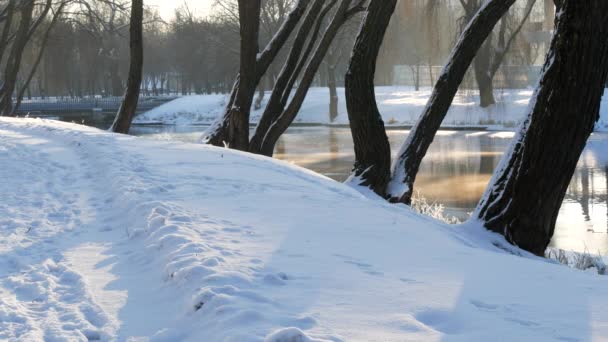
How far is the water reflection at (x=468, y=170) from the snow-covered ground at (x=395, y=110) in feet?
11.8

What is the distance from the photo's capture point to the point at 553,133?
8039 mm

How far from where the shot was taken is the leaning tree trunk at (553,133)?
301 inches

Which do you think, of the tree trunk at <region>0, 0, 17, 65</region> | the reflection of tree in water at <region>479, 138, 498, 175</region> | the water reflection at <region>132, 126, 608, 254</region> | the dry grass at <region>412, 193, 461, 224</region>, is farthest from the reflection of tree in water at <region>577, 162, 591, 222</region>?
the tree trunk at <region>0, 0, 17, 65</region>

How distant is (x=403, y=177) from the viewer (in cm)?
1217

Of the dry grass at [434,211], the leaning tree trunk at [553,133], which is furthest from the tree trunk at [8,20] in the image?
the leaning tree trunk at [553,133]

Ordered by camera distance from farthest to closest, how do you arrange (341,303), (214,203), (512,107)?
(512,107) → (214,203) → (341,303)

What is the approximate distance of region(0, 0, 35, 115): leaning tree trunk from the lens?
2333cm

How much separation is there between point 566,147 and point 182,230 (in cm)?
420

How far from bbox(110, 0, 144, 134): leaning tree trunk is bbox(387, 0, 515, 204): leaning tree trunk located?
322 inches

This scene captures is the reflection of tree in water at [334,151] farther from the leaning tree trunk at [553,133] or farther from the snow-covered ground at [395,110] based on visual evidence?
the leaning tree trunk at [553,133]

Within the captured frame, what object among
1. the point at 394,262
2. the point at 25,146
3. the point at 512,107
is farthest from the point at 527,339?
the point at 512,107

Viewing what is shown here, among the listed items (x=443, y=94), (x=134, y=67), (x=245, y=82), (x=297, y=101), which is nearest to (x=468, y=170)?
(x=297, y=101)

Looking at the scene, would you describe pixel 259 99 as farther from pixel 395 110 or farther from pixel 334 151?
pixel 334 151

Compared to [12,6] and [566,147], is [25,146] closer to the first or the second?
[566,147]
